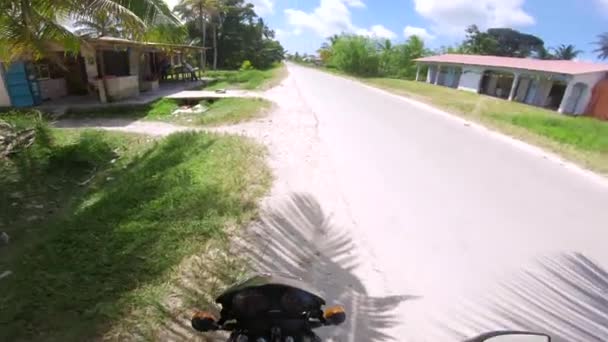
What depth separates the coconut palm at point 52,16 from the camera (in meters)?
6.45

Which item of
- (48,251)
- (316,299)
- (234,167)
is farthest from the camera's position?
(234,167)

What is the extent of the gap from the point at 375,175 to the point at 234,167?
251 centimetres

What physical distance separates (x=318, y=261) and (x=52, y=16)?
7.37 m

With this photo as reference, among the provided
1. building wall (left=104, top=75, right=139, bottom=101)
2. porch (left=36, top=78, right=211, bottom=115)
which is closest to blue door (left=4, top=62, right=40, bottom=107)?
porch (left=36, top=78, right=211, bottom=115)

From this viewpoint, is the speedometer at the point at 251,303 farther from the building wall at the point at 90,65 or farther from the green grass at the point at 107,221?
the building wall at the point at 90,65

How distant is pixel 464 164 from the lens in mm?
7262

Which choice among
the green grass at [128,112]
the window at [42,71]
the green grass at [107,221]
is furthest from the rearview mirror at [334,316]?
the window at [42,71]

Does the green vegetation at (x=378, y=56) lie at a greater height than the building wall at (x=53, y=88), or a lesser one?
greater

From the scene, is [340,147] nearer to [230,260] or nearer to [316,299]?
[230,260]

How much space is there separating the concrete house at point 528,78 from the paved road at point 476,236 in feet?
46.6

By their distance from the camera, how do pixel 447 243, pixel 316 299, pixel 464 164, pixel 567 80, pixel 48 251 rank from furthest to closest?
1. pixel 567 80
2. pixel 464 164
3. pixel 447 243
4. pixel 48 251
5. pixel 316 299

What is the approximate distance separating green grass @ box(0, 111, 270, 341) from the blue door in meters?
5.95

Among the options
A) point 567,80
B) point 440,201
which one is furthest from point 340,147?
point 567,80

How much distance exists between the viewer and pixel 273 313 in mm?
1658
